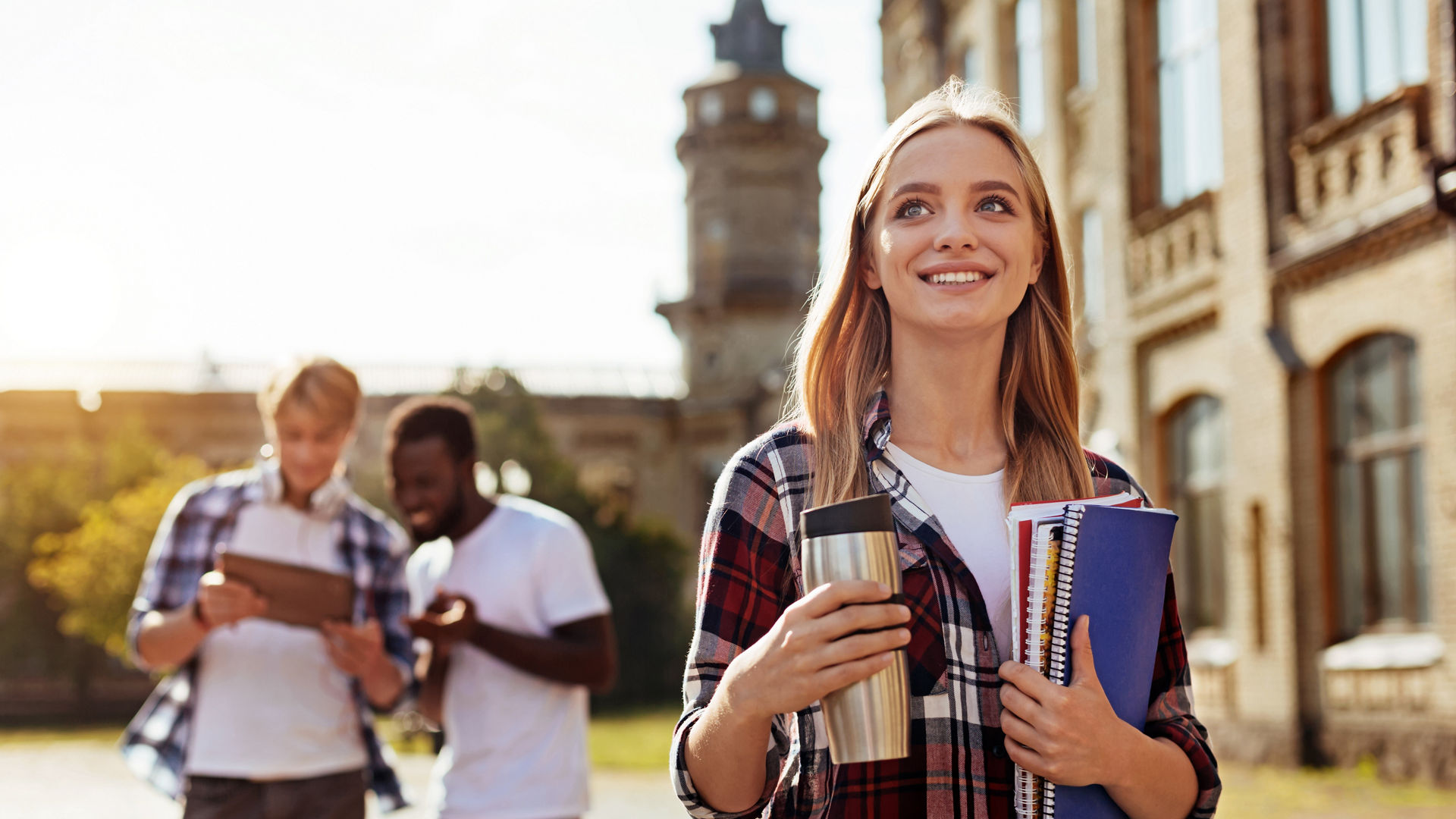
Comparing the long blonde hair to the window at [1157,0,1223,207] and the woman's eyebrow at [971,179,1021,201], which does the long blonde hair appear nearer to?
the woman's eyebrow at [971,179,1021,201]

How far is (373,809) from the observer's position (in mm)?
13992

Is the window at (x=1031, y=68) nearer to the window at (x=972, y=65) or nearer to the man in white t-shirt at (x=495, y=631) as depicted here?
the window at (x=972, y=65)

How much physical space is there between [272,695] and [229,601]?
0.40 m

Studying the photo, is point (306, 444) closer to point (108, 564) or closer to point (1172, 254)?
point (1172, 254)

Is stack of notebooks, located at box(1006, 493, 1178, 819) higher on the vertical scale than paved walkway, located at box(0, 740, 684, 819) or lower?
higher

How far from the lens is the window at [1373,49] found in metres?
13.0

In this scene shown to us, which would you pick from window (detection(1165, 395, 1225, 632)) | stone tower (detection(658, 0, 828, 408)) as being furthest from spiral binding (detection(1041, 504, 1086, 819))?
stone tower (detection(658, 0, 828, 408))

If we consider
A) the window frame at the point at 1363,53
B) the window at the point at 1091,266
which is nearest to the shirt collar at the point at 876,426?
the window frame at the point at 1363,53

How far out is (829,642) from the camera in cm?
179

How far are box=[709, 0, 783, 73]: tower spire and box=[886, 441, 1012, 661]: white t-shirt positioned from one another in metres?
41.7

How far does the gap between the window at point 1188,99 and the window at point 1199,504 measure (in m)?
2.66

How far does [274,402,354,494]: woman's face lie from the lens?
14.0 feet

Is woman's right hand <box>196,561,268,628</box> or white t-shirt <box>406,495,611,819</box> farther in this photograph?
white t-shirt <box>406,495,611,819</box>

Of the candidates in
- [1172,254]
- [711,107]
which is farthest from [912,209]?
[711,107]
